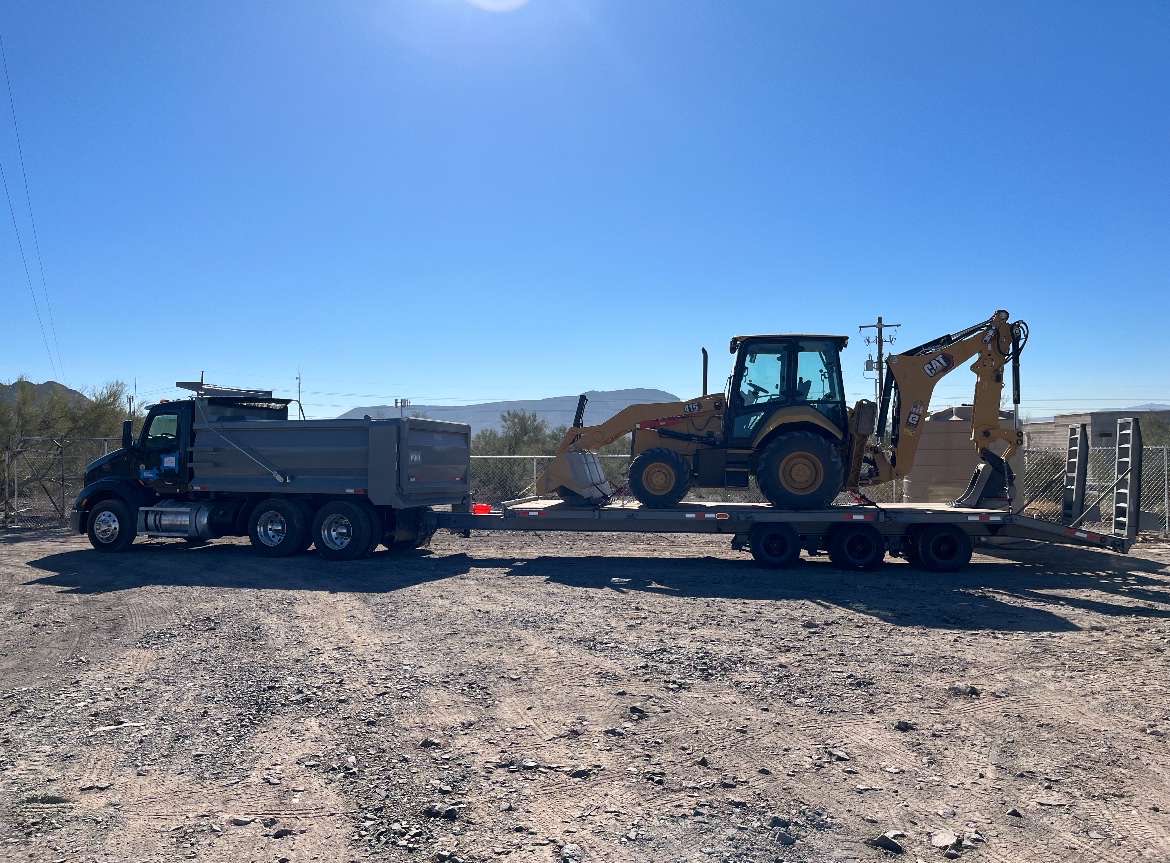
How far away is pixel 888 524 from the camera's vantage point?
Result: 1320cm

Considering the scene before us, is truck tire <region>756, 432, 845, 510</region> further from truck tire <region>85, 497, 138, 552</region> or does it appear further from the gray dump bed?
truck tire <region>85, 497, 138, 552</region>

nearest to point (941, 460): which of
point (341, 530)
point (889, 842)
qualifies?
point (341, 530)

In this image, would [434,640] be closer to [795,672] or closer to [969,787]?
[795,672]

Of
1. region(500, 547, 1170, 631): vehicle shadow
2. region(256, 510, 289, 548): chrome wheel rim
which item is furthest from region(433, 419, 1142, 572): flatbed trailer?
region(256, 510, 289, 548): chrome wheel rim

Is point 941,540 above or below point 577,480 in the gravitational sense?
below

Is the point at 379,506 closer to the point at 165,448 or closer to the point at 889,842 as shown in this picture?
the point at 165,448

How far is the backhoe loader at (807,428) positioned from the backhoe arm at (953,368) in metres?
0.02

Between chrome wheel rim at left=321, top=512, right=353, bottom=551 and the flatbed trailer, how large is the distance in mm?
3207

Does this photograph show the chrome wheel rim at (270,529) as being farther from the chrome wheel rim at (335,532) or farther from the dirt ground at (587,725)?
the dirt ground at (587,725)

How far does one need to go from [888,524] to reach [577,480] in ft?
16.0

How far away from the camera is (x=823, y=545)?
45.1 feet

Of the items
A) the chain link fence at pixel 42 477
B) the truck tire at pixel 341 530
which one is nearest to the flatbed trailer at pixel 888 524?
the truck tire at pixel 341 530

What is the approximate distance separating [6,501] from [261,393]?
31.8 ft

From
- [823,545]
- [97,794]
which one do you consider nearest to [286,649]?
[97,794]
